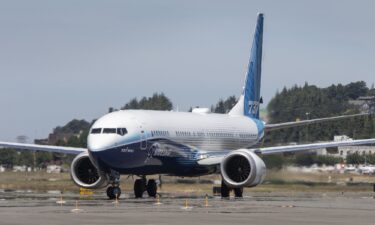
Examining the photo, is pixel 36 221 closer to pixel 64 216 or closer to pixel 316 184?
pixel 64 216

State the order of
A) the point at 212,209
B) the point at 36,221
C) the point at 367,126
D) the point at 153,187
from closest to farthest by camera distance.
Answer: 1. the point at 36,221
2. the point at 212,209
3. the point at 153,187
4. the point at 367,126

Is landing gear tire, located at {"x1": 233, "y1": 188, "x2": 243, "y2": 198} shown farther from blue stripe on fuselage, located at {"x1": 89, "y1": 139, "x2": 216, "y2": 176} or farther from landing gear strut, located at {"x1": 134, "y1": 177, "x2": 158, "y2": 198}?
landing gear strut, located at {"x1": 134, "y1": 177, "x2": 158, "y2": 198}

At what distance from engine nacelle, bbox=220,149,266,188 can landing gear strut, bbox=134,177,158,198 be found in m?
3.73

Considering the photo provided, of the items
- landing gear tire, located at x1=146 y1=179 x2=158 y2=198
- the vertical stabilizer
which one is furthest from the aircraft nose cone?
the vertical stabilizer

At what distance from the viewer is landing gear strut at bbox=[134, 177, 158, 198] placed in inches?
2052

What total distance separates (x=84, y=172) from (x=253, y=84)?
17.4 meters

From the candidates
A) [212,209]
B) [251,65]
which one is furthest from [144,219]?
[251,65]

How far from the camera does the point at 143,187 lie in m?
52.4

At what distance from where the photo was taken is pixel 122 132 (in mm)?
48719

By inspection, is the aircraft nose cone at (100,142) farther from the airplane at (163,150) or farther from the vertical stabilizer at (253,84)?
the vertical stabilizer at (253,84)

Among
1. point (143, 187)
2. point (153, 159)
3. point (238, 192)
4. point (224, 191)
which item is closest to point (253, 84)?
point (238, 192)

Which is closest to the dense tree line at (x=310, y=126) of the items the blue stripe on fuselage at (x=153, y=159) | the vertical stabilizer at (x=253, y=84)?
the vertical stabilizer at (x=253, y=84)

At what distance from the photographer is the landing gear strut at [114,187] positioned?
48719 millimetres

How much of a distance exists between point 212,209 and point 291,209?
3.12 metres
